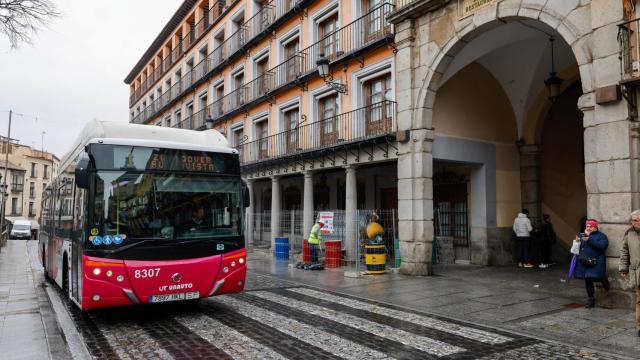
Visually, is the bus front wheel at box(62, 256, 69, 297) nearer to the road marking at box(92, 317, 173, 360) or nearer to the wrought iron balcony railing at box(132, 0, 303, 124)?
the road marking at box(92, 317, 173, 360)

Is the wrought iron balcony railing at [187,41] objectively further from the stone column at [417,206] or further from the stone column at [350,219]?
the stone column at [417,206]

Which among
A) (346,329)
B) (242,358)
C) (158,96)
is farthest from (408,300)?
(158,96)

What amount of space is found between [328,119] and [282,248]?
496 centimetres

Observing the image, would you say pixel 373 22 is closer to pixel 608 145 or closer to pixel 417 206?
pixel 417 206

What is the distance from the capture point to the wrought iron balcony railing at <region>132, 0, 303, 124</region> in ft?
70.4

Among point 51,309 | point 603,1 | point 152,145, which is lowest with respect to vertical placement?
point 51,309

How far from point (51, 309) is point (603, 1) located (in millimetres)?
11050

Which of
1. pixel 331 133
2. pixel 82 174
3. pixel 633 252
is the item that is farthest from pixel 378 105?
pixel 82 174

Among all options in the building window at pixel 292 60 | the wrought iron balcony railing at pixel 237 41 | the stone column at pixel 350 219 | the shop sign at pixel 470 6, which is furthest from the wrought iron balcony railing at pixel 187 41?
the shop sign at pixel 470 6

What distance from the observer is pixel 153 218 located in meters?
7.00

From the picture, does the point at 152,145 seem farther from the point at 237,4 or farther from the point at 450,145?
the point at 237,4

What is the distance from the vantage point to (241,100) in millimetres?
24500

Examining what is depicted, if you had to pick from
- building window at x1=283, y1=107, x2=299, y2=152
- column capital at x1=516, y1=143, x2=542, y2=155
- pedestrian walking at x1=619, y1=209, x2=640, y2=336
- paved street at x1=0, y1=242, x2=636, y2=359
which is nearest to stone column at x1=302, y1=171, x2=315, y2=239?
building window at x1=283, y1=107, x2=299, y2=152

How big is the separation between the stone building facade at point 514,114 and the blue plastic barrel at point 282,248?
19.0 feet
